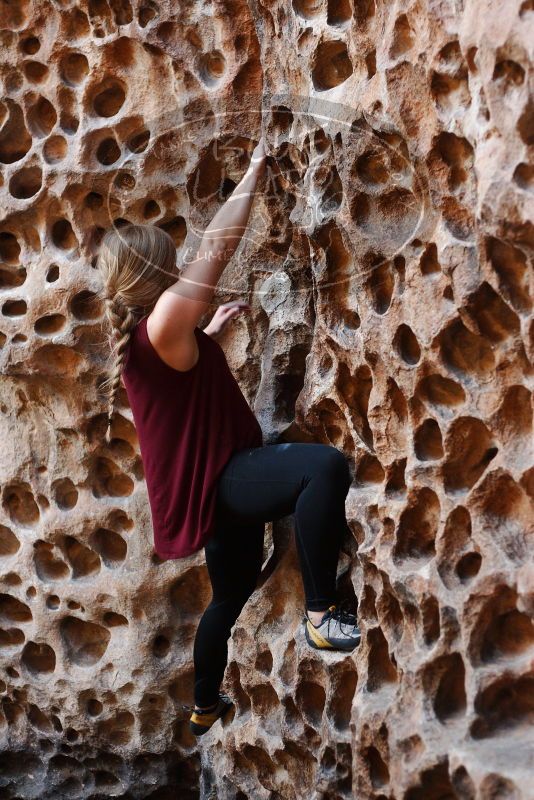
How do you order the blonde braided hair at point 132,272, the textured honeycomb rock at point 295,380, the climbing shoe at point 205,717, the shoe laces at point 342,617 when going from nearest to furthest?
the textured honeycomb rock at point 295,380 < the blonde braided hair at point 132,272 < the shoe laces at point 342,617 < the climbing shoe at point 205,717

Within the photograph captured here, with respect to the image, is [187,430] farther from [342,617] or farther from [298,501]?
[342,617]

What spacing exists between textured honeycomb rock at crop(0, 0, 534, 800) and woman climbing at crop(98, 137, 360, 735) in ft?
0.40

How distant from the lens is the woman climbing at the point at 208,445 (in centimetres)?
255

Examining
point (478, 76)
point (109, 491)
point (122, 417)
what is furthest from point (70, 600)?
point (478, 76)

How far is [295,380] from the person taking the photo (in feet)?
9.90

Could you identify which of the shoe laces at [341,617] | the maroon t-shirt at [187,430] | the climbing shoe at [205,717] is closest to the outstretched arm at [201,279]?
the maroon t-shirt at [187,430]


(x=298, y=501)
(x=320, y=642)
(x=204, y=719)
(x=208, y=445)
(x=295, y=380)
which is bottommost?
(x=204, y=719)

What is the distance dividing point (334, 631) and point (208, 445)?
1.80 ft

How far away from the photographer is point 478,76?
208cm

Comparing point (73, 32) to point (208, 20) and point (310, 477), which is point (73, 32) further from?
point (310, 477)

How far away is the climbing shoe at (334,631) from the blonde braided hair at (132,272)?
0.80 meters

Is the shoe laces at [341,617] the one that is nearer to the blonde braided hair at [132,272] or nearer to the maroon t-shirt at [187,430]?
the maroon t-shirt at [187,430]

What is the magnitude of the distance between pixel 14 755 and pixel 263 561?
3.94ft

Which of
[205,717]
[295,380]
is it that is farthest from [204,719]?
[295,380]
